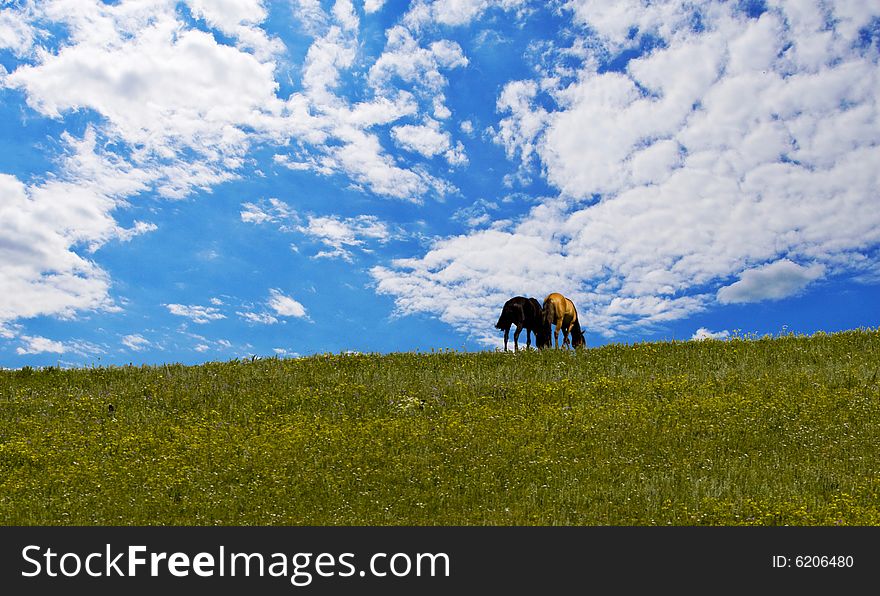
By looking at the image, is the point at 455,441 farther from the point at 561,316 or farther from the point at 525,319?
the point at 561,316

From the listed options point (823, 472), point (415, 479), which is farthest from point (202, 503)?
point (823, 472)

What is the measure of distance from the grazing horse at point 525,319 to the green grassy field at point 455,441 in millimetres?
5294

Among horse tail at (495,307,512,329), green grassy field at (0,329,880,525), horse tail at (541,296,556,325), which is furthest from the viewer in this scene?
horse tail at (541,296,556,325)

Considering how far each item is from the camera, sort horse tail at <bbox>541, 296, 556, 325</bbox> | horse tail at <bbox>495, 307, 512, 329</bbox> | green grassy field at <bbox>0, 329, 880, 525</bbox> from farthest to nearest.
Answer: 1. horse tail at <bbox>541, 296, 556, 325</bbox>
2. horse tail at <bbox>495, 307, 512, 329</bbox>
3. green grassy field at <bbox>0, 329, 880, 525</bbox>

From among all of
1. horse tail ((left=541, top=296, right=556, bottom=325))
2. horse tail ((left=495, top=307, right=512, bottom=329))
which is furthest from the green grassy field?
horse tail ((left=541, top=296, right=556, bottom=325))

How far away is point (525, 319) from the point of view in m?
35.9

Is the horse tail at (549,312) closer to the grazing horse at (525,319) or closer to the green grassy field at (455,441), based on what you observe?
the grazing horse at (525,319)

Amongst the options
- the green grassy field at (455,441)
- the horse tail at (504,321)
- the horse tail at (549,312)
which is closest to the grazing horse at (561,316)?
the horse tail at (549,312)

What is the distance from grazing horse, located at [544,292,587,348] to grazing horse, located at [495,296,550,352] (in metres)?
0.32

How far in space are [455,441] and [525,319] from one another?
17421 millimetres

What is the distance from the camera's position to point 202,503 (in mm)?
15250

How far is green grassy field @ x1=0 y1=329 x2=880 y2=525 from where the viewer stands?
14.7 metres

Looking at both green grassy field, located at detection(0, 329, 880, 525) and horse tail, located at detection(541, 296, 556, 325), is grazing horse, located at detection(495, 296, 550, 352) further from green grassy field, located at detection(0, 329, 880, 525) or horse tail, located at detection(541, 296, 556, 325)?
green grassy field, located at detection(0, 329, 880, 525)
